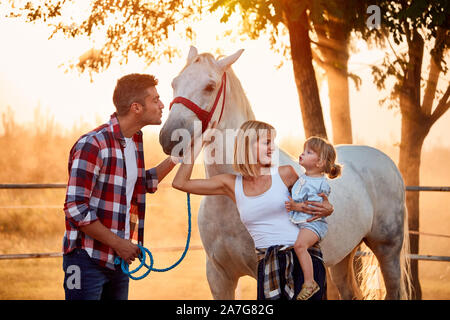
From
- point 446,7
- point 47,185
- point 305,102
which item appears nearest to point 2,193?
point 47,185

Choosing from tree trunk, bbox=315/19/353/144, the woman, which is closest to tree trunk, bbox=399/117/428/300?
tree trunk, bbox=315/19/353/144

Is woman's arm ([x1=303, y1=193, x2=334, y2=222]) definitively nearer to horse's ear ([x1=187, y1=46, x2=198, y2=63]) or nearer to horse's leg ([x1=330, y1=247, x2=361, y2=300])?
horse's ear ([x1=187, y1=46, x2=198, y2=63])

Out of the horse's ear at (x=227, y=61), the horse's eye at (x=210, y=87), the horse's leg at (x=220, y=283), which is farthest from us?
the horse's leg at (x=220, y=283)

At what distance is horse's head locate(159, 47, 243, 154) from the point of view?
251 centimetres

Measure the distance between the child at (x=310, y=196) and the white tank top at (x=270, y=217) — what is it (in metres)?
0.04

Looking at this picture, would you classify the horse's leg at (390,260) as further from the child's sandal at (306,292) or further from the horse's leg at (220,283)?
the child's sandal at (306,292)

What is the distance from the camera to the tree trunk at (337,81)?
748 cm

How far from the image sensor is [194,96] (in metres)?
2.64

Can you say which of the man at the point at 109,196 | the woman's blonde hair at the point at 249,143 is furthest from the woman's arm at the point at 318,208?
the man at the point at 109,196

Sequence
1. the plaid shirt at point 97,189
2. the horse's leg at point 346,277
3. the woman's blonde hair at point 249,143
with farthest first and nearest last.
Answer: the horse's leg at point 346,277
the woman's blonde hair at point 249,143
the plaid shirt at point 97,189

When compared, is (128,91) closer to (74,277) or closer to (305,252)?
(74,277)

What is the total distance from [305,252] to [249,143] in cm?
57

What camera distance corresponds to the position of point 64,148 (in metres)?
11.2

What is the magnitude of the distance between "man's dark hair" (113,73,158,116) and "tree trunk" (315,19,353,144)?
566 cm
